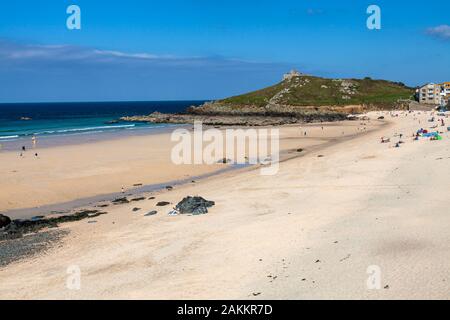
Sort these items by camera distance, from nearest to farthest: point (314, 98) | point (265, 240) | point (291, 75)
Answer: point (265, 240) → point (314, 98) → point (291, 75)

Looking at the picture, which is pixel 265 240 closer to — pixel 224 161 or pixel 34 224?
pixel 34 224

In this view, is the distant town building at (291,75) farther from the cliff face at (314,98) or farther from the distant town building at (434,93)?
the distant town building at (434,93)

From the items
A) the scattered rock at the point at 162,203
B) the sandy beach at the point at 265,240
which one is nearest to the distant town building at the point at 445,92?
the sandy beach at the point at 265,240

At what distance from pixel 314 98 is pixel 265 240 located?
126m

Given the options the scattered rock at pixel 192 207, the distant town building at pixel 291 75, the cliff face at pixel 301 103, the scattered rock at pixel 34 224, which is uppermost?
the distant town building at pixel 291 75

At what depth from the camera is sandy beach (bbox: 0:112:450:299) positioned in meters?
12.0

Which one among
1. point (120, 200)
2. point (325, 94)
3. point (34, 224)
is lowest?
point (34, 224)

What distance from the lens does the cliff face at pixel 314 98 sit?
397 ft

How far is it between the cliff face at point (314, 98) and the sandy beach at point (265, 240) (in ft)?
287

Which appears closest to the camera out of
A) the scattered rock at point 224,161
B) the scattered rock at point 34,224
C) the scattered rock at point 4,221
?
the scattered rock at point 34,224

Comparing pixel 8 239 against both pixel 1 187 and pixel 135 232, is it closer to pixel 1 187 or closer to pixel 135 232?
pixel 135 232

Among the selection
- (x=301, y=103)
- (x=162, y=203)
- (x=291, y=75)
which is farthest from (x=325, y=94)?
(x=162, y=203)

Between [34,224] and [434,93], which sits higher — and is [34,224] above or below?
below

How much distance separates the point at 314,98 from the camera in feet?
452
